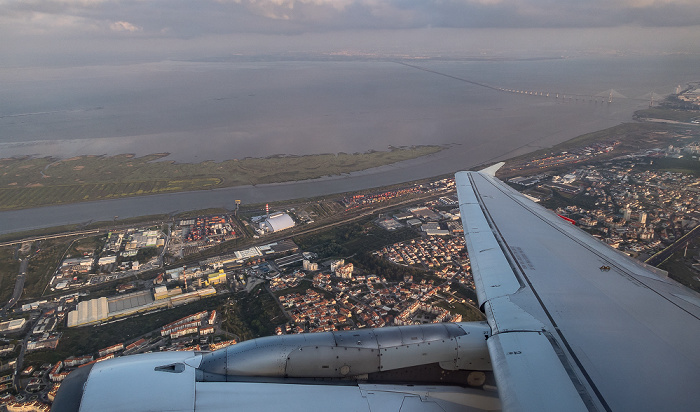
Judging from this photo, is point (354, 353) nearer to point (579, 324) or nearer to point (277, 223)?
point (579, 324)

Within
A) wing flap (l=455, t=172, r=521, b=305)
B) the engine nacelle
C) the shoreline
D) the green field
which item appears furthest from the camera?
the green field

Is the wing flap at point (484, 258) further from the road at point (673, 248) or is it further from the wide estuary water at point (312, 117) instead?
the wide estuary water at point (312, 117)

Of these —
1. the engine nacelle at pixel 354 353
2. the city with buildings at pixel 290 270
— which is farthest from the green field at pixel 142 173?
the engine nacelle at pixel 354 353

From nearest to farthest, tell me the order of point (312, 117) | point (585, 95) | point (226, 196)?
point (226, 196) → point (312, 117) → point (585, 95)

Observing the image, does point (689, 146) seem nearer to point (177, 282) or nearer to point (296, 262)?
point (296, 262)

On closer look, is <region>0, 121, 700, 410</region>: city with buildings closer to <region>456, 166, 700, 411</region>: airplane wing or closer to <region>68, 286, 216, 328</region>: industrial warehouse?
<region>68, 286, 216, 328</region>: industrial warehouse

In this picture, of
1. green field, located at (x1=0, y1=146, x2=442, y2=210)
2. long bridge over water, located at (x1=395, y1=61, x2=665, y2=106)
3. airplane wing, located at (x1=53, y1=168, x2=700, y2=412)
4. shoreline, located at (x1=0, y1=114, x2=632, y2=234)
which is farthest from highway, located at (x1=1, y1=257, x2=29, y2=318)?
long bridge over water, located at (x1=395, y1=61, x2=665, y2=106)

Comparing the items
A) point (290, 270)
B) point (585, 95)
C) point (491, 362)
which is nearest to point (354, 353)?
point (491, 362)
